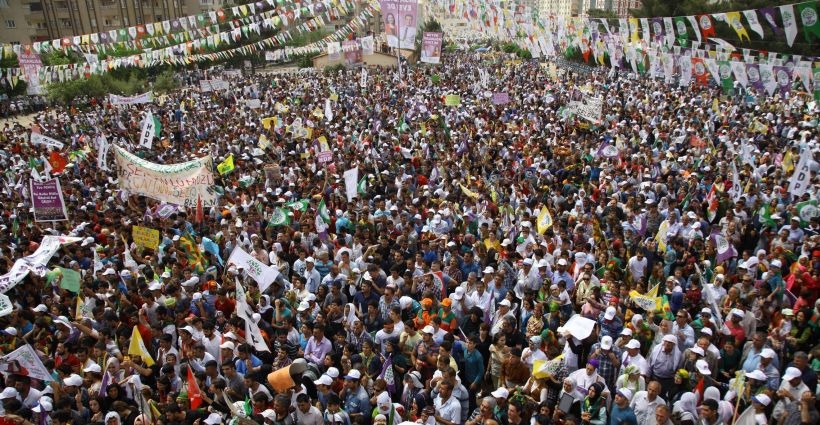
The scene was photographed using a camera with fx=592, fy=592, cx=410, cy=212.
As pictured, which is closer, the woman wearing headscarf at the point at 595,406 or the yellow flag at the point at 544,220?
the woman wearing headscarf at the point at 595,406

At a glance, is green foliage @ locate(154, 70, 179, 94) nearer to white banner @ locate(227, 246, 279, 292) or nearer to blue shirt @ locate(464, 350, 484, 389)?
white banner @ locate(227, 246, 279, 292)

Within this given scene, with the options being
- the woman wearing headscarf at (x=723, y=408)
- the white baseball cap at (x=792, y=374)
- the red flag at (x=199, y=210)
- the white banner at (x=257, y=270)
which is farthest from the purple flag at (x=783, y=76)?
the white banner at (x=257, y=270)

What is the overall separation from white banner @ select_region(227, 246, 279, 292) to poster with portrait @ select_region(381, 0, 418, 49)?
17.7 meters

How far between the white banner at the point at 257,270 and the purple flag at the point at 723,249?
6.22 m

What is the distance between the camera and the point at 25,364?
6.06 m

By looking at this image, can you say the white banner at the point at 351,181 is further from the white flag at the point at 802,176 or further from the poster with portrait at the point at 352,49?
the poster with portrait at the point at 352,49

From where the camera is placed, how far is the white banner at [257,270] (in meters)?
7.87

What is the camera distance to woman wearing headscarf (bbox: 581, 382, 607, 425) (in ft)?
17.8

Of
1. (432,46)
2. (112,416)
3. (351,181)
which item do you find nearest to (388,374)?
(112,416)

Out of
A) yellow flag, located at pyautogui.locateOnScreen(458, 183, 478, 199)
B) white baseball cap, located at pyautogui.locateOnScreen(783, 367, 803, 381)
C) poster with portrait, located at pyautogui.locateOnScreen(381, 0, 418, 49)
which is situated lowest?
white baseball cap, located at pyautogui.locateOnScreen(783, 367, 803, 381)

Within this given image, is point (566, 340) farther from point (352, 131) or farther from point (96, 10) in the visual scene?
point (96, 10)

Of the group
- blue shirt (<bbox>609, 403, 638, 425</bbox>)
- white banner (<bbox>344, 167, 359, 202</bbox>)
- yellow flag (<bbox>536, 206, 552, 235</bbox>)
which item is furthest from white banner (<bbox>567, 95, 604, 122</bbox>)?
blue shirt (<bbox>609, 403, 638, 425</bbox>)

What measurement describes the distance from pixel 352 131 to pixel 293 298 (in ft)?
38.1

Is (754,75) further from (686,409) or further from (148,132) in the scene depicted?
(148,132)
